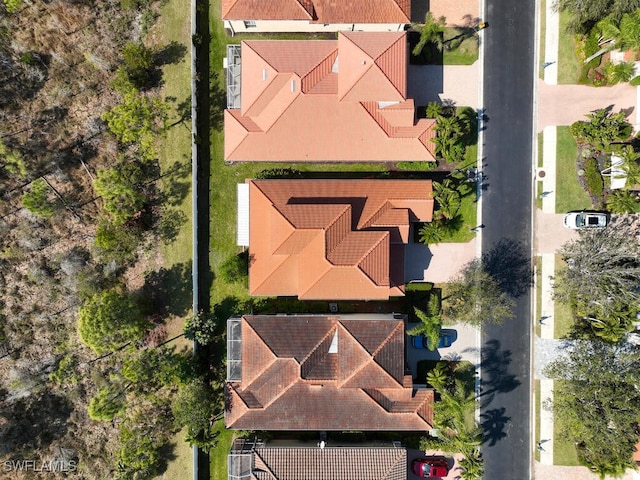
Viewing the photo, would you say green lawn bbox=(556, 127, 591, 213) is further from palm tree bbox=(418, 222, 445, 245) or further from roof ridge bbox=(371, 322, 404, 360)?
roof ridge bbox=(371, 322, 404, 360)

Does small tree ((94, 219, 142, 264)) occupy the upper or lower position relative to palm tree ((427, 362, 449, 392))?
upper

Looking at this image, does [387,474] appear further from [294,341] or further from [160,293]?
[160,293]

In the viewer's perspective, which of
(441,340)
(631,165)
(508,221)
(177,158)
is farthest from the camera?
(441,340)

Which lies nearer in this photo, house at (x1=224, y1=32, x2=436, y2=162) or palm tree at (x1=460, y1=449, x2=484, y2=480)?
house at (x1=224, y1=32, x2=436, y2=162)

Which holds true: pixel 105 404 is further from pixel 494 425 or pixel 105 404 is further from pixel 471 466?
pixel 494 425

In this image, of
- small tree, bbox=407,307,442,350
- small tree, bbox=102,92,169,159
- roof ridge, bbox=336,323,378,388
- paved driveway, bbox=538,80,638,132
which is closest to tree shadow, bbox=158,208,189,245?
small tree, bbox=102,92,169,159

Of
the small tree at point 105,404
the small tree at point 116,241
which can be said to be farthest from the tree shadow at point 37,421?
the small tree at point 116,241

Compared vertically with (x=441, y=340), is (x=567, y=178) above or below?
above

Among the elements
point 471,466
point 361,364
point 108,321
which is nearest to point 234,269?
point 108,321
